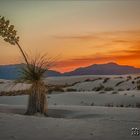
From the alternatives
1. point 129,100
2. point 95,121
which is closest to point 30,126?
point 95,121

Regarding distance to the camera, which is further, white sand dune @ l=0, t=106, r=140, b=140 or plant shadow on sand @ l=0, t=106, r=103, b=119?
plant shadow on sand @ l=0, t=106, r=103, b=119

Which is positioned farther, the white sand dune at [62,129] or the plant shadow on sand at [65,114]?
the plant shadow on sand at [65,114]

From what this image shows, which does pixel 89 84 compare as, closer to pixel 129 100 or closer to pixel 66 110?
pixel 129 100

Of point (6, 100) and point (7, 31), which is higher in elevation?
point (7, 31)

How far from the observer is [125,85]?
25.8 meters

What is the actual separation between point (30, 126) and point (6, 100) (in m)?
10.0

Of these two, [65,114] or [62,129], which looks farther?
[65,114]

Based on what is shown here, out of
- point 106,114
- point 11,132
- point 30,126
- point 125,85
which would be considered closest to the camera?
point 11,132

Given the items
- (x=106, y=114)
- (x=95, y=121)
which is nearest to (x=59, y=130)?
(x=95, y=121)

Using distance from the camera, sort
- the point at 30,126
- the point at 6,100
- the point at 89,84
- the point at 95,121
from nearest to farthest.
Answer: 1. the point at 30,126
2. the point at 95,121
3. the point at 6,100
4. the point at 89,84

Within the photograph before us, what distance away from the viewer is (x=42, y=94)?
35.2ft

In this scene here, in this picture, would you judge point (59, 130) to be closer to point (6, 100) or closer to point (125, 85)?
point (6, 100)

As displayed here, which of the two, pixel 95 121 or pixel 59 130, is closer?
pixel 59 130

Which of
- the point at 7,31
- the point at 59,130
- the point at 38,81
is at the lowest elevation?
the point at 59,130
